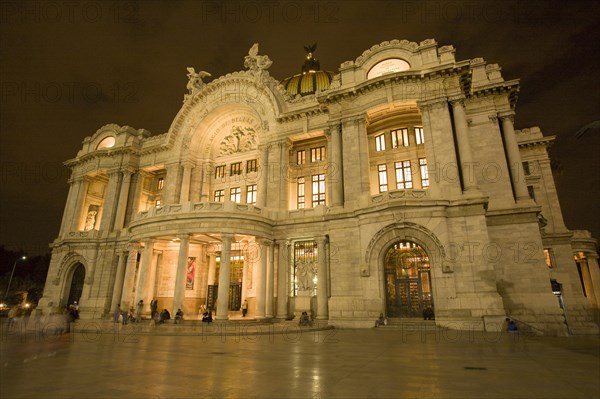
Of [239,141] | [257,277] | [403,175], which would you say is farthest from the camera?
[239,141]

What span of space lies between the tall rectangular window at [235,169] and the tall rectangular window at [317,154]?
7.90 metres

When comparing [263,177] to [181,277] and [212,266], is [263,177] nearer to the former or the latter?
[212,266]

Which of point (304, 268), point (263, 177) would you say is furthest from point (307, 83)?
point (304, 268)

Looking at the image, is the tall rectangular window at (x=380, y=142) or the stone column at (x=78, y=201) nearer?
the tall rectangular window at (x=380, y=142)

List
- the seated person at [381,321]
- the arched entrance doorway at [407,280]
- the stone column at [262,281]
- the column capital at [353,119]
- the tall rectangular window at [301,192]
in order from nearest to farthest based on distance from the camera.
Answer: the seated person at [381,321]
the arched entrance doorway at [407,280]
the stone column at [262,281]
the column capital at [353,119]
the tall rectangular window at [301,192]

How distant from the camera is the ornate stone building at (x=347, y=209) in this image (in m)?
22.7

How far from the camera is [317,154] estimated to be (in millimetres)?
32125

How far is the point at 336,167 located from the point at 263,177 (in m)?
7.23

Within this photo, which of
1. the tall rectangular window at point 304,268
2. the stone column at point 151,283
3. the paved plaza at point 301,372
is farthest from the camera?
the stone column at point 151,283

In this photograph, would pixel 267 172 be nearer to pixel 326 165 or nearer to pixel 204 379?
pixel 326 165

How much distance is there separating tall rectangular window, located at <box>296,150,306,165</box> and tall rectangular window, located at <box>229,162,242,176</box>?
6.48 meters

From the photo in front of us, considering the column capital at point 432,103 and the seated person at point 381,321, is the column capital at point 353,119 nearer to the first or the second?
the column capital at point 432,103

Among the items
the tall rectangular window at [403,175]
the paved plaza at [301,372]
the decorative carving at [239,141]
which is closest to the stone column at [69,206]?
the decorative carving at [239,141]

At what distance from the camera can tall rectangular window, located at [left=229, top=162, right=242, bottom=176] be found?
115ft
